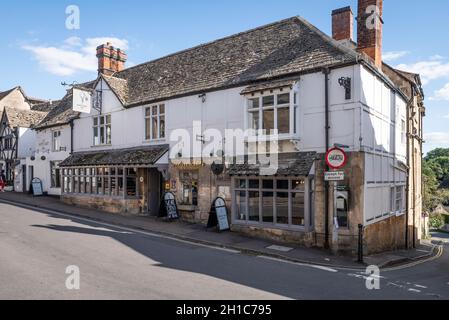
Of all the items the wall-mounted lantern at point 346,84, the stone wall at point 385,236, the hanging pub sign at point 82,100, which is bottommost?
the stone wall at point 385,236

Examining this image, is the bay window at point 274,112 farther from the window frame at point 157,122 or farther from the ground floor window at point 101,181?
the ground floor window at point 101,181

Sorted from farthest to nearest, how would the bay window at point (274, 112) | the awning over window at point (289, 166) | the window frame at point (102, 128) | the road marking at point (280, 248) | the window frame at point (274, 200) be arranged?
the window frame at point (102, 128) → the bay window at point (274, 112) → the window frame at point (274, 200) → the awning over window at point (289, 166) → the road marking at point (280, 248)

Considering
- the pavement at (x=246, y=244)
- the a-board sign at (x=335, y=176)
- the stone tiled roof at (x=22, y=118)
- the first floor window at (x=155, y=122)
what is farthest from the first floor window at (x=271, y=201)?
the stone tiled roof at (x=22, y=118)

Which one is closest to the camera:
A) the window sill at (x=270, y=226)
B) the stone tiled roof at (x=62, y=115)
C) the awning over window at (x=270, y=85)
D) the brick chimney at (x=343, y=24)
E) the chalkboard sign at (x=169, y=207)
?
the window sill at (x=270, y=226)

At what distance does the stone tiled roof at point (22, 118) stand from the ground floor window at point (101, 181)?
12.9 meters

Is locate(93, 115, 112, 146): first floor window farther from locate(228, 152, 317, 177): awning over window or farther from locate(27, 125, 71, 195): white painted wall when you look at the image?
locate(228, 152, 317, 177): awning over window

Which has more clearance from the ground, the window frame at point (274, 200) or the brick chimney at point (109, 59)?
the brick chimney at point (109, 59)

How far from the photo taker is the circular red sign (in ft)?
35.7

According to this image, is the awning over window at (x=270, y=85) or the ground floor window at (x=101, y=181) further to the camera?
the ground floor window at (x=101, y=181)

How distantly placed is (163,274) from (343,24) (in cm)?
1577

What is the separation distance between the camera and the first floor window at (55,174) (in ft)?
83.0

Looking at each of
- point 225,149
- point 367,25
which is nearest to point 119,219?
point 225,149

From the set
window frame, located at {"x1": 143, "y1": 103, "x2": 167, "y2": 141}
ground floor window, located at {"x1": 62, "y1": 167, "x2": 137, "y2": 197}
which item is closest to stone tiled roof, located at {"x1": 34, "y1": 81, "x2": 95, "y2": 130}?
ground floor window, located at {"x1": 62, "y1": 167, "x2": 137, "y2": 197}

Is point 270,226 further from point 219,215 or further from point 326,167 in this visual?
point 326,167
